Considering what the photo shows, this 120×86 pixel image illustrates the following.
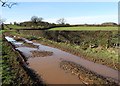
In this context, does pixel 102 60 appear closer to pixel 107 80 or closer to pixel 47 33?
pixel 107 80

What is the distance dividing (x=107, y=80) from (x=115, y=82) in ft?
1.50

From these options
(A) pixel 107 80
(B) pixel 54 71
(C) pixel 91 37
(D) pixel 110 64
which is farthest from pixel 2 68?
(C) pixel 91 37

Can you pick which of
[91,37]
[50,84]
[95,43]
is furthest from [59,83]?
[91,37]

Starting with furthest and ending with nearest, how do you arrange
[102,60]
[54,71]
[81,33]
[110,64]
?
1. [81,33]
2. [102,60]
3. [110,64]
4. [54,71]

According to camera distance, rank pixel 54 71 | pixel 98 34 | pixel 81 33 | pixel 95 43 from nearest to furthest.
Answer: pixel 54 71 → pixel 95 43 → pixel 98 34 → pixel 81 33

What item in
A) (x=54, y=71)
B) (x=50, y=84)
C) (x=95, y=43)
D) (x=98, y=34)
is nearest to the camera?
(x=50, y=84)

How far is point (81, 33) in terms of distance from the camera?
3362 centimetres

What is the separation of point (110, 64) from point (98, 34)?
14103 millimetres

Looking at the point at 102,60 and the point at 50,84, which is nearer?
the point at 50,84

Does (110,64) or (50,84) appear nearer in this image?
(50,84)

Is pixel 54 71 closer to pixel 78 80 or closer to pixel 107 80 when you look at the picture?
pixel 78 80

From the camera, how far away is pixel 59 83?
41.7 ft

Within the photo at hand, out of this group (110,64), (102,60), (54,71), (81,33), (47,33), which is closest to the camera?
(54,71)

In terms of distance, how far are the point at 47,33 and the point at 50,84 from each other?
3031cm
